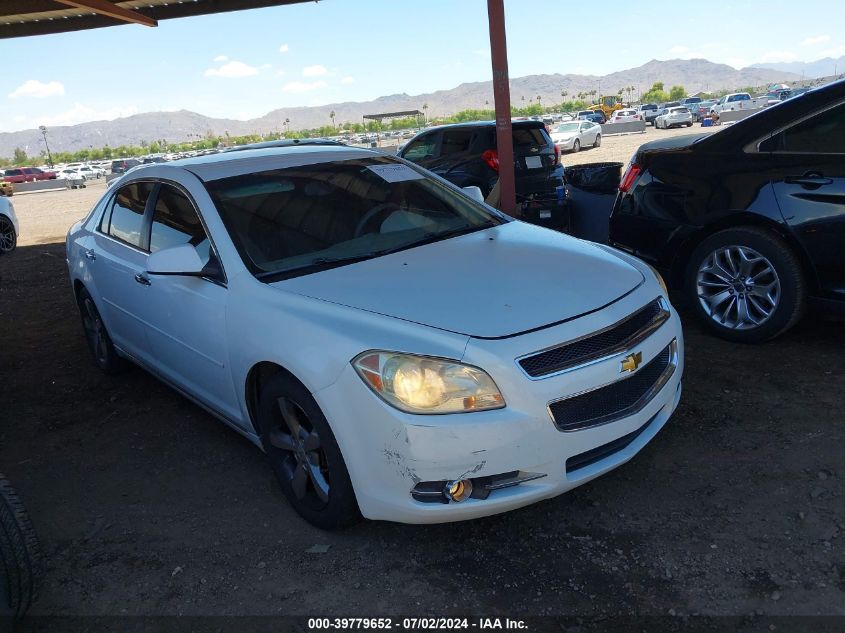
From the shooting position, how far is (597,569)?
8.37 feet

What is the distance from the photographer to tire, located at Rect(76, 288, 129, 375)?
497 cm

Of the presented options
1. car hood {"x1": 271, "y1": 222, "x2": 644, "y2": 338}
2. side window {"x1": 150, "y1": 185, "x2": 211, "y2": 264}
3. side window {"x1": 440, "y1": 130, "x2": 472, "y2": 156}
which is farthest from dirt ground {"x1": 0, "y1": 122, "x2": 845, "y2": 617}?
side window {"x1": 440, "y1": 130, "x2": 472, "y2": 156}

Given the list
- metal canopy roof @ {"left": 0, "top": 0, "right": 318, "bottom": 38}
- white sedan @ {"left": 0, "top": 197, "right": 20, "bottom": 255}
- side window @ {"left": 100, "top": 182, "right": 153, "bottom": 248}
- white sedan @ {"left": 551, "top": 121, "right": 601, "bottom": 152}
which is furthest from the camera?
white sedan @ {"left": 551, "top": 121, "right": 601, "bottom": 152}

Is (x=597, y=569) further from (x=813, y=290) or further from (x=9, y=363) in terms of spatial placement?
(x=9, y=363)

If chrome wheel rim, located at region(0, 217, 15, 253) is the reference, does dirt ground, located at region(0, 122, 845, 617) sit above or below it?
below

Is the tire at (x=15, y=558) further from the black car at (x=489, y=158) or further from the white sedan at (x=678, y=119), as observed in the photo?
the white sedan at (x=678, y=119)

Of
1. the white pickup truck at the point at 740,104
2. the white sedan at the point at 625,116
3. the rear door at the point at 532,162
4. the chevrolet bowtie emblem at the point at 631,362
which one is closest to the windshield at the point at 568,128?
the white sedan at the point at 625,116

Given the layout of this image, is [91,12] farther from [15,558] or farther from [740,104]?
[740,104]

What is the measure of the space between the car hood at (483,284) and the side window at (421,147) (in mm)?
7278

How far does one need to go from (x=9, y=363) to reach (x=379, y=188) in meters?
4.00

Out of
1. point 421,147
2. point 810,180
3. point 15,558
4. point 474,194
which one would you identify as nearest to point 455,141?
point 421,147

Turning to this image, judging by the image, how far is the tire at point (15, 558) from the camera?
235 centimetres

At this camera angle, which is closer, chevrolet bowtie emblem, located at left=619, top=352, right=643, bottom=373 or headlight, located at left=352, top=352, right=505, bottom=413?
headlight, located at left=352, top=352, right=505, bottom=413

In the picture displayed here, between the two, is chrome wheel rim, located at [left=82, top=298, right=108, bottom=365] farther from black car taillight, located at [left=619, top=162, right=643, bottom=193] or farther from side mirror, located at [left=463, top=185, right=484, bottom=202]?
black car taillight, located at [left=619, top=162, right=643, bottom=193]
